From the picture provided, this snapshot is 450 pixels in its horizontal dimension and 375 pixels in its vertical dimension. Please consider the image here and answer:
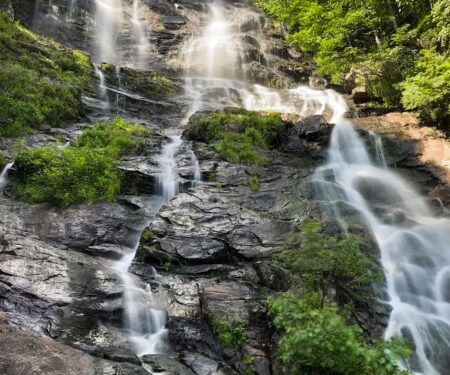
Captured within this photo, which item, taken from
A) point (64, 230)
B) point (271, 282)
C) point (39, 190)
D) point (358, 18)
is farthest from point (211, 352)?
point (358, 18)

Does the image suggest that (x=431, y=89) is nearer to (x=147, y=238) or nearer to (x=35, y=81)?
(x=147, y=238)

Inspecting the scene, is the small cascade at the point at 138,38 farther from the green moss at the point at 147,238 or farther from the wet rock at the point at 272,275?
the wet rock at the point at 272,275

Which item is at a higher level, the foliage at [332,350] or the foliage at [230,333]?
the foliage at [230,333]

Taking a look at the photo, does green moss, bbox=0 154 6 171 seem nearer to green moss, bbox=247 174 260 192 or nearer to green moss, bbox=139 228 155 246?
green moss, bbox=139 228 155 246

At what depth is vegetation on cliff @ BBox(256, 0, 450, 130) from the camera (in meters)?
15.3

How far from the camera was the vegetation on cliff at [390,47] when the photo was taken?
1533cm

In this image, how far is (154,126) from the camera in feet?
58.2

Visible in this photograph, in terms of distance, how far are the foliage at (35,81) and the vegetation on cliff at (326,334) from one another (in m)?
10.7

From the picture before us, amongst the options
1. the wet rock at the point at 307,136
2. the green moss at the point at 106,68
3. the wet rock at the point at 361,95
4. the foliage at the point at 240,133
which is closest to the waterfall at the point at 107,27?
the green moss at the point at 106,68

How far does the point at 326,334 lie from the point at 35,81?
14663 millimetres

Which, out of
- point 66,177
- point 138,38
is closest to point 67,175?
point 66,177

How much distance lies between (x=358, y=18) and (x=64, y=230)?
16.9m

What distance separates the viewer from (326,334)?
226 inches

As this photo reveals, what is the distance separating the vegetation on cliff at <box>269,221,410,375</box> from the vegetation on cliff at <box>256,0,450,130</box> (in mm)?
10022
